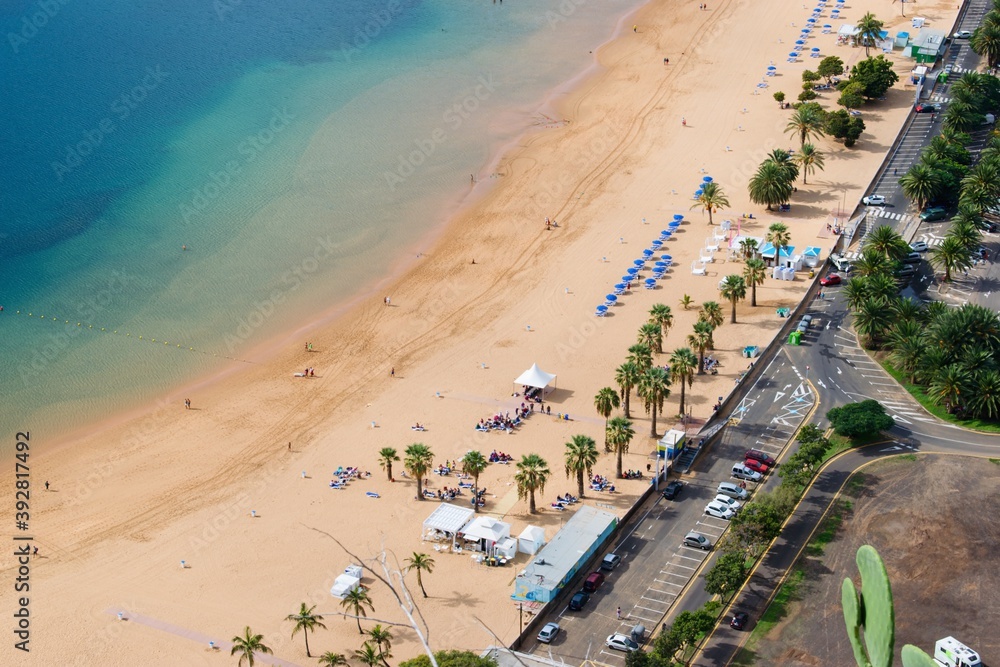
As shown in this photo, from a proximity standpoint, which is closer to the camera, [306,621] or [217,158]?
[306,621]

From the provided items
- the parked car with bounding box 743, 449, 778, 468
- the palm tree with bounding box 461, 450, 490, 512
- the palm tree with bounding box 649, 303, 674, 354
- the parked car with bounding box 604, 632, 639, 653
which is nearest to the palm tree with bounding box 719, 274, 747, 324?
the palm tree with bounding box 649, 303, 674, 354

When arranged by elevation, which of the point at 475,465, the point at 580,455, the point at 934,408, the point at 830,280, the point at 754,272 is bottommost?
the point at 934,408

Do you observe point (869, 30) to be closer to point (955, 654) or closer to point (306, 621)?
point (955, 654)

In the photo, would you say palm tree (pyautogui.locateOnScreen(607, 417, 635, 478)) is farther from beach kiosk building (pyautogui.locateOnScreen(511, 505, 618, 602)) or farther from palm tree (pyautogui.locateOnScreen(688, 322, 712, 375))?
palm tree (pyautogui.locateOnScreen(688, 322, 712, 375))

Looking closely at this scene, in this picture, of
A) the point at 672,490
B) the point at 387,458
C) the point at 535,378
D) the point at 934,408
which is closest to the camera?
the point at 672,490

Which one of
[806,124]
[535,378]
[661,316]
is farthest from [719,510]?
[806,124]

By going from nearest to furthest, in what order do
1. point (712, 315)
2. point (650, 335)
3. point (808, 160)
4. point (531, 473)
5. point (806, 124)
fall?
point (531, 473) → point (650, 335) → point (712, 315) → point (808, 160) → point (806, 124)
